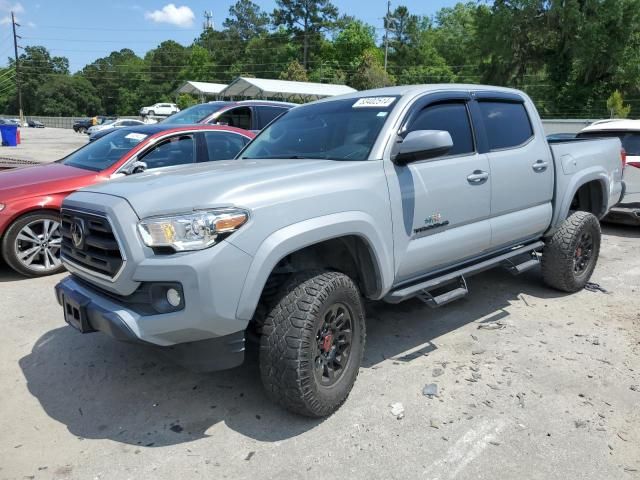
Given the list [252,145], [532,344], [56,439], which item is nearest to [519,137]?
[532,344]

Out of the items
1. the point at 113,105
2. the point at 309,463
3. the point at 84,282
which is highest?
the point at 113,105

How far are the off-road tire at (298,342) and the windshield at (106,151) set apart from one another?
392 cm

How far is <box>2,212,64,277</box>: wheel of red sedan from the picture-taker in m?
5.39

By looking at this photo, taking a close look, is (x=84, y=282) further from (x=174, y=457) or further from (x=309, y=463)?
(x=309, y=463)

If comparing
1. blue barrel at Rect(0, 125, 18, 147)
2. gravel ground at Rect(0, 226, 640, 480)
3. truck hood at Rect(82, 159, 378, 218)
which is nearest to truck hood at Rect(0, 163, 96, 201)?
gravel ground at Rect(0, 226, 640, 480)

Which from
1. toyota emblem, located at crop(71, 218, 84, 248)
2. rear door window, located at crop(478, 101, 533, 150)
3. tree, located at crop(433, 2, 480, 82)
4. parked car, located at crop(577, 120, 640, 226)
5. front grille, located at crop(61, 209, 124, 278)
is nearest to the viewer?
front grille, located at crop(61, 209, 124, 278)

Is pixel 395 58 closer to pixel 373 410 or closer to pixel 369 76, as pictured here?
pixel 369 76

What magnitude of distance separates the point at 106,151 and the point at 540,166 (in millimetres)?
4821

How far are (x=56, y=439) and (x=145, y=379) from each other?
0.73 m

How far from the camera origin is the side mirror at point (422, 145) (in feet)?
10.8

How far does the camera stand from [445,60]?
80.6 m

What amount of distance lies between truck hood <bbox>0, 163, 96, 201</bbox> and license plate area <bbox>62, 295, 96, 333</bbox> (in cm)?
281

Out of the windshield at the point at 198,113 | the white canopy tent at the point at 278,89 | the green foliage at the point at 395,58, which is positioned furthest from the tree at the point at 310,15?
the windshield at the point at 198,113

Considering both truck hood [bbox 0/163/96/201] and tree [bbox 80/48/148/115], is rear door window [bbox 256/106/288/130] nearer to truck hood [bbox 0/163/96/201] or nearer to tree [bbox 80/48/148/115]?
truck hood [bbox 0/163/96/201]
